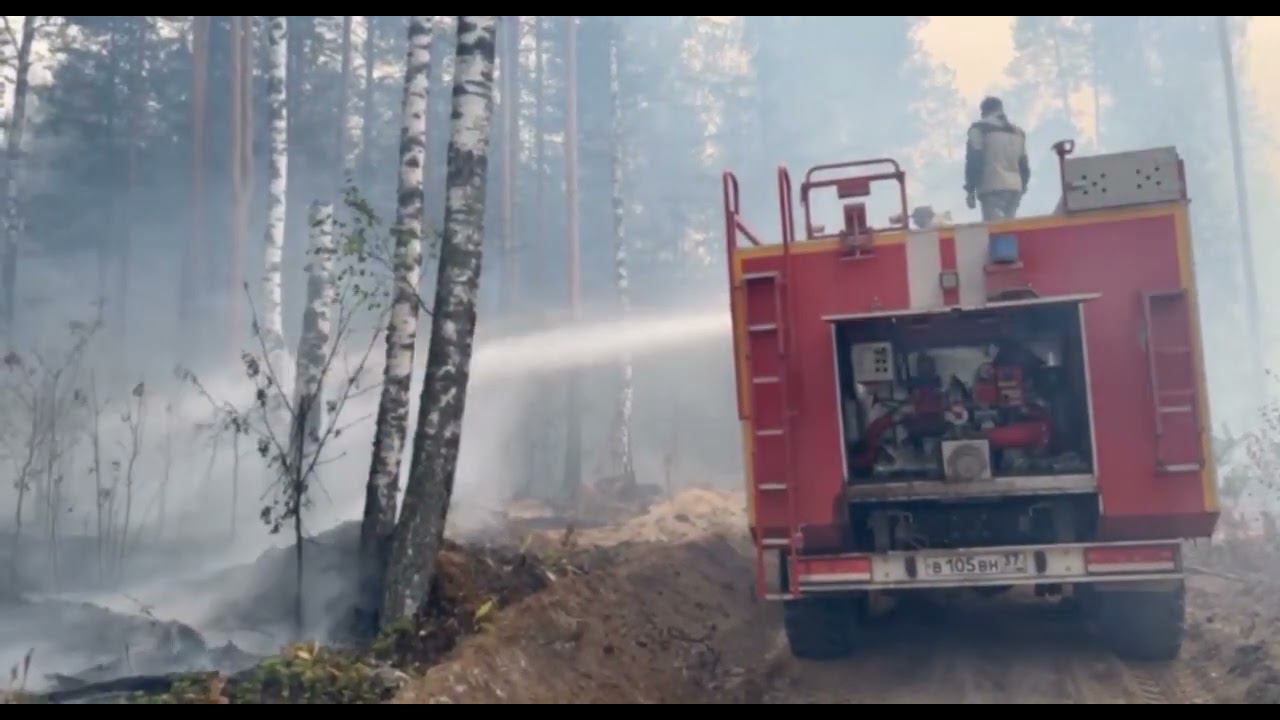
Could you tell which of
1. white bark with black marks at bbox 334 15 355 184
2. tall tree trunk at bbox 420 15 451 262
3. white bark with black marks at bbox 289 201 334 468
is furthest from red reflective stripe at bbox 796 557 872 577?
tall tree trunk at bbox 420 15 451 262

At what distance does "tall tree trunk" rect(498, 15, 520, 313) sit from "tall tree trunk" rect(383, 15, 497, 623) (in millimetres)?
20168

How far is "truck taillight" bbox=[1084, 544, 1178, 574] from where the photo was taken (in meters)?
7.19

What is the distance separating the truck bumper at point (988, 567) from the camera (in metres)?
7.21

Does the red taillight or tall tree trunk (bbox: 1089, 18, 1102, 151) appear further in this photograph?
tall tree trunk (bbox: 1089, 18, 1102, 151)

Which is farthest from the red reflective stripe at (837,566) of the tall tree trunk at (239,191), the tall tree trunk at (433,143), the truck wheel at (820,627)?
the tall tree trunk at (433,143)

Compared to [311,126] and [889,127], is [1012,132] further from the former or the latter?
[889,127]

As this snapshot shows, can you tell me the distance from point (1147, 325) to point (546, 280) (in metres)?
37.7

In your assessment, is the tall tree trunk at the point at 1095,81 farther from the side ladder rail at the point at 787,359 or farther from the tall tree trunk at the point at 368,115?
the side ladder rail at the point at 787,359

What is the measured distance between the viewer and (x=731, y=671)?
8.17 m

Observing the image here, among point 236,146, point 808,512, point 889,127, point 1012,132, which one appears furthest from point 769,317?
point 889,127

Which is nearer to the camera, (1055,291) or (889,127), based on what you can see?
(1055,291)

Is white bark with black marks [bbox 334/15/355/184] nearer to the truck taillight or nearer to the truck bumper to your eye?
the truck bumper

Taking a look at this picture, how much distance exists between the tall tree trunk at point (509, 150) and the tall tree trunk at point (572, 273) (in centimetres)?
205

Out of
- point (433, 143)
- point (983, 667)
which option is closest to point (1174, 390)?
point (983, 667)
